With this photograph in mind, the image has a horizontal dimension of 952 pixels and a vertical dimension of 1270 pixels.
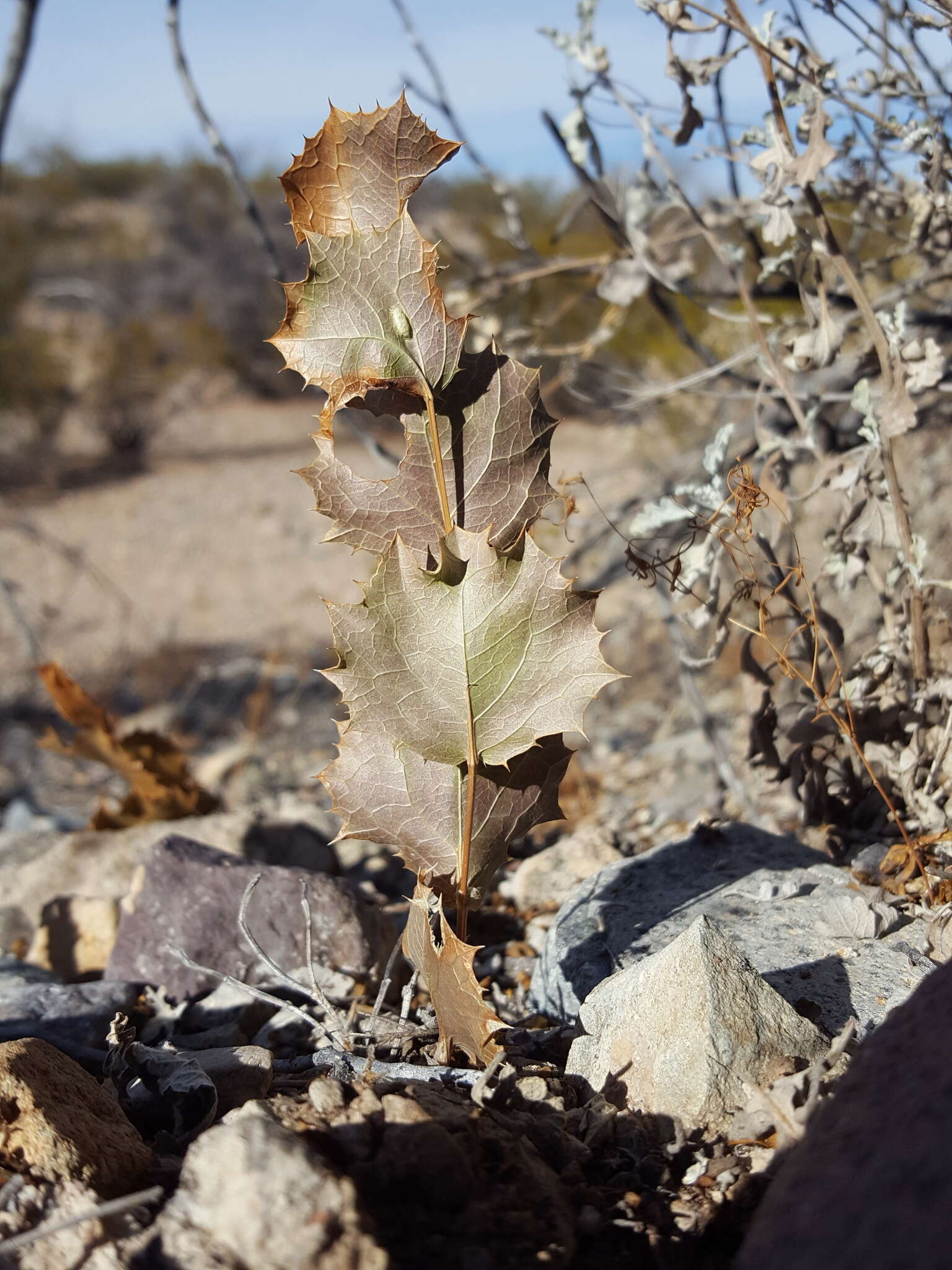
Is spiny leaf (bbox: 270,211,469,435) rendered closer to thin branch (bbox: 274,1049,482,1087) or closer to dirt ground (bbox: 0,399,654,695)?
thin branch (bbox: 274,1049,482,1087)

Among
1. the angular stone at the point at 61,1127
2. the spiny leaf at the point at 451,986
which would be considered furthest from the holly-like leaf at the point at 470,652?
the angular stone at the point at 61,1127

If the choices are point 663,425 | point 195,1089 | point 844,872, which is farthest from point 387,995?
point 663,425

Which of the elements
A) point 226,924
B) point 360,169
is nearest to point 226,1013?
point 226,924

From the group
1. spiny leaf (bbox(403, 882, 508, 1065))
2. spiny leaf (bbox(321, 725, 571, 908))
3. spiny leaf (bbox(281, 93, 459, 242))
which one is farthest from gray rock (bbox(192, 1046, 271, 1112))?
spiny leaf (bbox(281, 93, 459, 242))

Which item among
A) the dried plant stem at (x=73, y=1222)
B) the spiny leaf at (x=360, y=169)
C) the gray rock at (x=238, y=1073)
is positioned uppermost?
the spiny leaf at (x=360, y=169)

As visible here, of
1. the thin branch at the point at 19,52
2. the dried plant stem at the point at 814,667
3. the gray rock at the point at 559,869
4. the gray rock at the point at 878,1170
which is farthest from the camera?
the thin branch at the point at 19,52

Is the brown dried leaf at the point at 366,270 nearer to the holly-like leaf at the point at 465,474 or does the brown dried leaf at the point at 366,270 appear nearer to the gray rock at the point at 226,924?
the holly-like leaf at the point at 465,474

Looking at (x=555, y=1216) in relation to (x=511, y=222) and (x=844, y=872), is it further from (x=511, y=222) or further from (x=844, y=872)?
(x=511, y=222)
